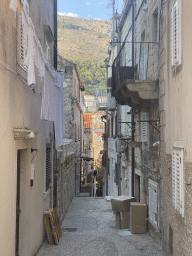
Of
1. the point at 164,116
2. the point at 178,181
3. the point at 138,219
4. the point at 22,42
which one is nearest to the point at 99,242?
the point at 138,219

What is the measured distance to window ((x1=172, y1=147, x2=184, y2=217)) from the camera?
5.40m

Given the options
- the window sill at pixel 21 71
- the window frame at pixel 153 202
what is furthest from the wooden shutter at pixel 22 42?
the window frame at pixel 153 202

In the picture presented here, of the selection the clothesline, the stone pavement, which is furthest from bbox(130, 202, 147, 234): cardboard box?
the clothesline

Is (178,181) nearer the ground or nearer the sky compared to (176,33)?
nearer the ground

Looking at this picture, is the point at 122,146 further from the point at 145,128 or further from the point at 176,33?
the point at 176,33

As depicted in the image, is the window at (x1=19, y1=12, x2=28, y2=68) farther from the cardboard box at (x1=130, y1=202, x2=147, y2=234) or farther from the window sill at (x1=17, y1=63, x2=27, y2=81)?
the cardboard box at (x1=130, y1=202, x2=147, y2=234)

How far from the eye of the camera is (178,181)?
5715 mm

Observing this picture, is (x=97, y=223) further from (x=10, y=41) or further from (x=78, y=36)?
(x=78, y=36)

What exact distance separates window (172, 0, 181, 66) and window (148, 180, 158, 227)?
3.85m

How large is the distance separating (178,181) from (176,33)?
108 inches

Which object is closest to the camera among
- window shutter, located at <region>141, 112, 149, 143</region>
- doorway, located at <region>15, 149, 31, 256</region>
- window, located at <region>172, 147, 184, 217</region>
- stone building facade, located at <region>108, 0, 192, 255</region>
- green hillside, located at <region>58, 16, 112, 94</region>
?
stone building facade, located at <region>108, 0, 192, 255</region>

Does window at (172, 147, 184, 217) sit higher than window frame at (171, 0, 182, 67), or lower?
lower

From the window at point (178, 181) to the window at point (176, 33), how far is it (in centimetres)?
166

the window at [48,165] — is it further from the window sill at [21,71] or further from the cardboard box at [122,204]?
the window sill at [21,71]
